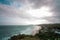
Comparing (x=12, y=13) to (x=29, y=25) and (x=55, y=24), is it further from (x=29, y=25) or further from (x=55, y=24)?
(x=55, y=24)

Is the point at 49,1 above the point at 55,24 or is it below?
above

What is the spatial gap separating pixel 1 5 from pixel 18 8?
1.01 ft

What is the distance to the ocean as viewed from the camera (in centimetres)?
181

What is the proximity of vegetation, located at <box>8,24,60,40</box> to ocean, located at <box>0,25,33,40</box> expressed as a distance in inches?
2.8

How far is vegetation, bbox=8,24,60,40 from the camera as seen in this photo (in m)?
1.85

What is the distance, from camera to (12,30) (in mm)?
1832

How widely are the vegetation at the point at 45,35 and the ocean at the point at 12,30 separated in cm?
7

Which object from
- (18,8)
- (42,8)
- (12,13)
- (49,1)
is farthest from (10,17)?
(49,1)

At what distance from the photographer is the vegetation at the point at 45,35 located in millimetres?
1848

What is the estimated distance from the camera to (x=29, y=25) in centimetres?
188

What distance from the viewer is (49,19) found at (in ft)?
6.25

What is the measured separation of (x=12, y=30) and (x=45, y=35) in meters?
0.59

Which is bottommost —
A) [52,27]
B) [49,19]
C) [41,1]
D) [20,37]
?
[20,37]

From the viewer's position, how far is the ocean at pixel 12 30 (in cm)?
181
